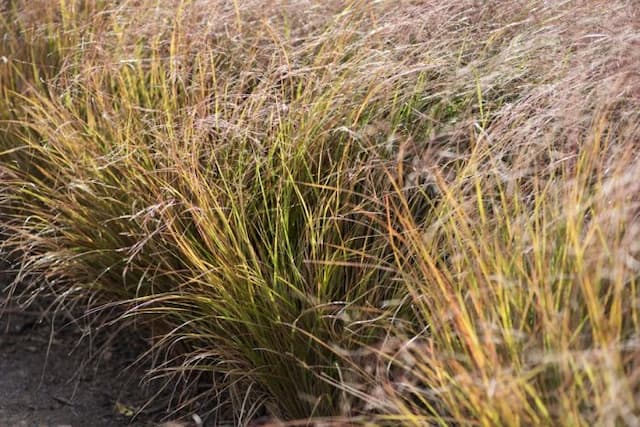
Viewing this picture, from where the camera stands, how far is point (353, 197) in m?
2.80

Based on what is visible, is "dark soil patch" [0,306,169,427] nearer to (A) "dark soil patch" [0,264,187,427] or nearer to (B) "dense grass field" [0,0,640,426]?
(A) "dark soil patch" [0,264,187,427]

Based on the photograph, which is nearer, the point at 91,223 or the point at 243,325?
the point at 243,325

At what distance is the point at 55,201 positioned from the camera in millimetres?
3070

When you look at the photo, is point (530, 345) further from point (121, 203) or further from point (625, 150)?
point (121, 203)

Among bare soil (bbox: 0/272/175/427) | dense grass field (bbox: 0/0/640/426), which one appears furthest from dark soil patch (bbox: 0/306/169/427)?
dense grass field (bbox: 0/0/640/426)

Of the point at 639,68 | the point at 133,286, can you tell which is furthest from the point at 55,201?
the point at 639,68

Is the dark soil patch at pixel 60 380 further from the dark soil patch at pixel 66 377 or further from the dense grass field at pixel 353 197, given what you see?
the dense grass field at pixel 353 197

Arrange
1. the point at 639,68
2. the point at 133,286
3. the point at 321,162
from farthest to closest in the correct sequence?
the point at 133,286 → the point at 321,162 → the point at 639,68

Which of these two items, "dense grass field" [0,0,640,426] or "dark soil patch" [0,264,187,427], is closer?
"dense grass field" [0,0,640,426]

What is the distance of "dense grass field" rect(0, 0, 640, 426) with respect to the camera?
2078 mm

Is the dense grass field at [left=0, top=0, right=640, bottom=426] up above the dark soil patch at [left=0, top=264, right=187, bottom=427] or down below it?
above

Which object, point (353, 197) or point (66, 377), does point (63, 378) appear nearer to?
point (66, 377)

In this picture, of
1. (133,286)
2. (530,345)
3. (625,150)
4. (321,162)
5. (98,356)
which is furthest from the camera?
(98,356)

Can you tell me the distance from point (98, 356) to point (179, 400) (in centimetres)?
46
